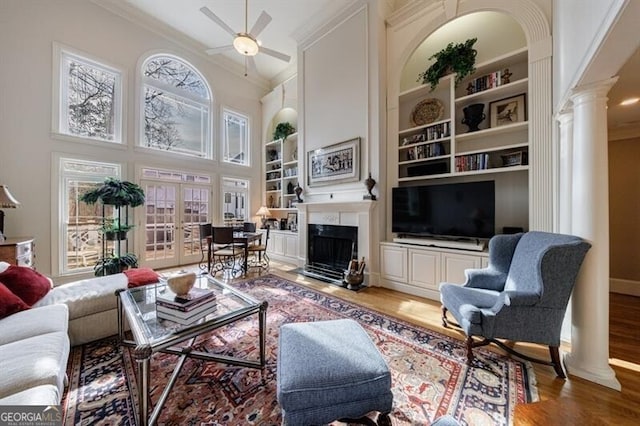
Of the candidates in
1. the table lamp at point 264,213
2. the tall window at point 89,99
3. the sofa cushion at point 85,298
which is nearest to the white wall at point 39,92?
the tall window at point 89,99

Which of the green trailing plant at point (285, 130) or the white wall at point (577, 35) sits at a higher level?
the green trailing plant at point (285, 130)

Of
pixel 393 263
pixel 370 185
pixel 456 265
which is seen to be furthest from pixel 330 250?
pixel 456 265

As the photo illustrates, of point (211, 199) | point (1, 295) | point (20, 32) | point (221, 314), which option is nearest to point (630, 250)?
point (221, 314)

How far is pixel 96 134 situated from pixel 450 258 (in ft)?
20.1

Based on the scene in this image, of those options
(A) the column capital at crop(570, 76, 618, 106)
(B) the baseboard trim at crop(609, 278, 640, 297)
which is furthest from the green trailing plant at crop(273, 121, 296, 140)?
(B) the baseboard trim at crop(609, 278, 640, 297)

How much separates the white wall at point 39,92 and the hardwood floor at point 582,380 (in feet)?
15.7

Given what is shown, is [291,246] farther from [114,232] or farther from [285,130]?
[114,232]

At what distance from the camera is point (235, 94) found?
6.36 m

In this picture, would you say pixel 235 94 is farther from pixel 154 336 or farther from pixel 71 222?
pixel 154 336

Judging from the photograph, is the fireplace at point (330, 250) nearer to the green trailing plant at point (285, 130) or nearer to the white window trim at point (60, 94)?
the green trailing plant at point (285, 130)

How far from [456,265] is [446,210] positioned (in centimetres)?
74

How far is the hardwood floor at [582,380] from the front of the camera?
1.44 m

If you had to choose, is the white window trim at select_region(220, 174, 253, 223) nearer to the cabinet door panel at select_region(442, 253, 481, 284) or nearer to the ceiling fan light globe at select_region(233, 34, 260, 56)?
the ceiling fan light globe at select_region(233, 34, 260, 56)

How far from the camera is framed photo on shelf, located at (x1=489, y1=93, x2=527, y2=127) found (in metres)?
3.12
